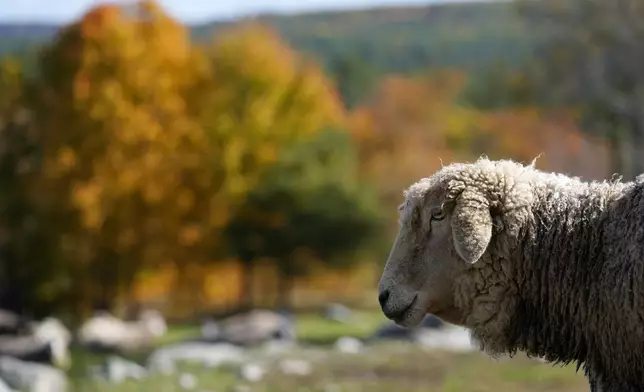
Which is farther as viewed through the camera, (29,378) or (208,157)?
(208,157)

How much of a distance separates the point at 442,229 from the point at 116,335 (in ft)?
84.8

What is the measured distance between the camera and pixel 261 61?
44.0 m

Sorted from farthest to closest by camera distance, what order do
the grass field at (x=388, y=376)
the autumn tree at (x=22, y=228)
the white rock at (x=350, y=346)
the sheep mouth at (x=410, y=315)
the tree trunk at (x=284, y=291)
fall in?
the tree trunk at (x=284, y=291) → the autumn tree at (x=22, y=228) → the white rock at (x=350, y=346) → the grass field at (x=388, y=376) → the sheep mouth at (x=410, y=315)

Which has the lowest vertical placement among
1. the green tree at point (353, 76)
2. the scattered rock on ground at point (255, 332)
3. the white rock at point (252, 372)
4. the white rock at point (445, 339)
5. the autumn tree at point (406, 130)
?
the scattered rock on ground at point (255, 332)

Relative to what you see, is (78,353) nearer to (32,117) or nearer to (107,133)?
(107,133)

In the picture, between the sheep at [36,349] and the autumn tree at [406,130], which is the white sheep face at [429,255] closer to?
the sheep at [36,349]

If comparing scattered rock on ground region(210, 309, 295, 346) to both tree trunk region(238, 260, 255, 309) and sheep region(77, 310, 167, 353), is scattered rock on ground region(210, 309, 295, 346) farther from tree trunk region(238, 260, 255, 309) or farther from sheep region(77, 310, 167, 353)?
tree trunk region(238, 260, 255, 309)

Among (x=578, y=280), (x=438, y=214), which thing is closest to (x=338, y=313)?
(x=438, y=214)

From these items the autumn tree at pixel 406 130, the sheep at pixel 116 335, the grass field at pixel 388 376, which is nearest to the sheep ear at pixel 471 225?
the grass field at pixel 388 376

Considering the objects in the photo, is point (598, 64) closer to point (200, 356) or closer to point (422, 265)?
point (200, 356)

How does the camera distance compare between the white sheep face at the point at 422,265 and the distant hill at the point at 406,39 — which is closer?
the white sheep face at the point at 422,265

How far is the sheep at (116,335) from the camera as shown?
29156 mm

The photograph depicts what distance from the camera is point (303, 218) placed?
1513 inches

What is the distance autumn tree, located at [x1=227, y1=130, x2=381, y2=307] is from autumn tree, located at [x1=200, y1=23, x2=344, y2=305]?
0.67 meters
